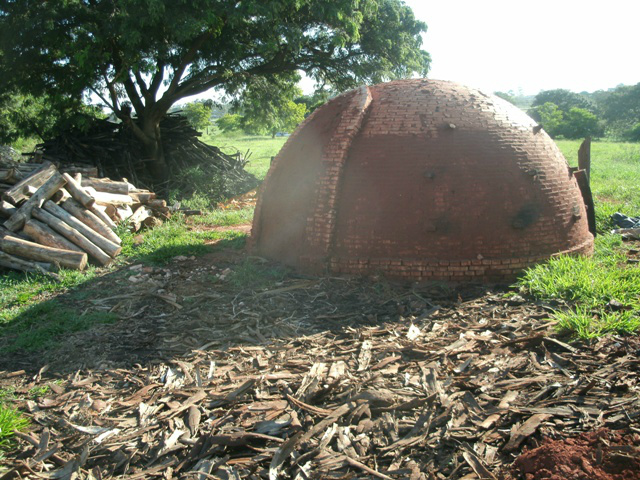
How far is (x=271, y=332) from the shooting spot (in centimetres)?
568

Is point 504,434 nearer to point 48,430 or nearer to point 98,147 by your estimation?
point 48,430

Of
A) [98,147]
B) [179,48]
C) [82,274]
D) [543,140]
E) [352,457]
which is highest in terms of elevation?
[179,48]

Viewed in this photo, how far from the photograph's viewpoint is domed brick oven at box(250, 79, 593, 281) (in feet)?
21.8

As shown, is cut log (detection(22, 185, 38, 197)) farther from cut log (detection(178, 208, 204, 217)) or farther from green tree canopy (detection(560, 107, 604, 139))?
green tree canopy (detection(560, 107, 604, 139))

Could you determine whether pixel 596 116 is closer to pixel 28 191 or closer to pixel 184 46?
pixel 184 46

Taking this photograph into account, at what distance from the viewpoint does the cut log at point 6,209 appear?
8730mm

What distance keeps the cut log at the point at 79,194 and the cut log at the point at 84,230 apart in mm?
365

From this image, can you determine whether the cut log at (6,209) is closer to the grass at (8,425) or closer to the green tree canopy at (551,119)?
the grass at (8,425)

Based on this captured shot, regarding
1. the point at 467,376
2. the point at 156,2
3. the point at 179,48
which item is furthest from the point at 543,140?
the point at 179,48

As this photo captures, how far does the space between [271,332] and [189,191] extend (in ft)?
33.7

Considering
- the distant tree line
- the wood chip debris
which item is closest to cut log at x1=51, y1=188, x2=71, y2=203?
the wood chip debris

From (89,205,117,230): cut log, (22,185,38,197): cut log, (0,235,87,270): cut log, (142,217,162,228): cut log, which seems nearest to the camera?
(0,235,87,270): cut log

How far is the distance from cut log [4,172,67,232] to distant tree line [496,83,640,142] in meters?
37.7

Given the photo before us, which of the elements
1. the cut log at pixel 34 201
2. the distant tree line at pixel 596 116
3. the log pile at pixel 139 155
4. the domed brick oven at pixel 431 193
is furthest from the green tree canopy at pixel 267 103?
the distant tree line at pixel 596 116
